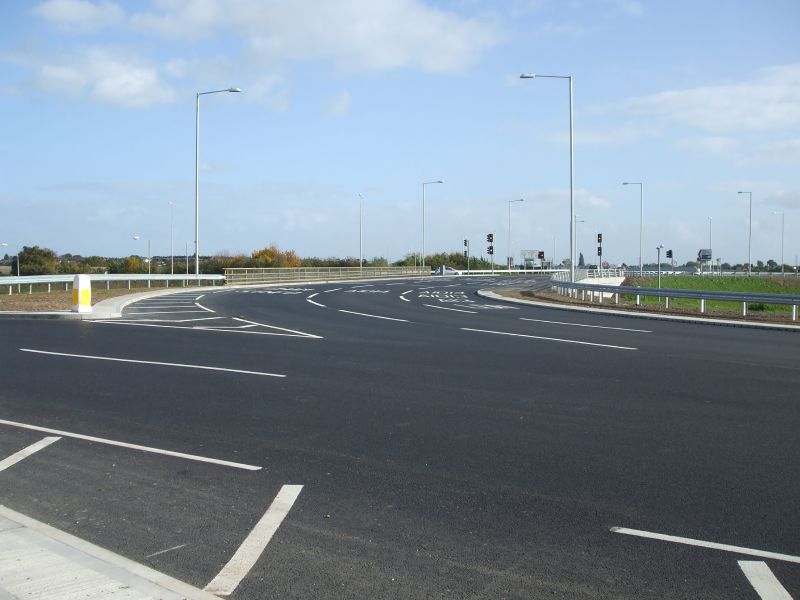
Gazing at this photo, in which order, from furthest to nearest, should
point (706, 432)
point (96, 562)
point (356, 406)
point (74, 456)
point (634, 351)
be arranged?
point (634, 351), point (356, 406), point (706, 432), point (74, 456), point (96, 562)

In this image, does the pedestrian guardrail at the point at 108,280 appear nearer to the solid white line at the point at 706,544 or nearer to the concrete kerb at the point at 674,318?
the concrete kerb at the point at 674,318

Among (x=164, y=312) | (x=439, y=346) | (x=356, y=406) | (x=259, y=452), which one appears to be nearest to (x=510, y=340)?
(x=439, y=346)

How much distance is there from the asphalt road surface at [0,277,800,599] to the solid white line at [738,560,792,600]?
0.02 meters

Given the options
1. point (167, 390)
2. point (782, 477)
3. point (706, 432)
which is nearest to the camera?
point (782, 477)

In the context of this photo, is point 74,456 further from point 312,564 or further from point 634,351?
point 634,351

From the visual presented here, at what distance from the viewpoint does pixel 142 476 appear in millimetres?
6527

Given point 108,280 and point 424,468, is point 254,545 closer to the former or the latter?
point 424,468

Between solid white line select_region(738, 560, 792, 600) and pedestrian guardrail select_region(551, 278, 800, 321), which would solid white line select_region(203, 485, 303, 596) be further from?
pedestrian guardrail select_region(551, 278, 800, 321)

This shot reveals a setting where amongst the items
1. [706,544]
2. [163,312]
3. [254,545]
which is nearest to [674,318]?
[163,312]

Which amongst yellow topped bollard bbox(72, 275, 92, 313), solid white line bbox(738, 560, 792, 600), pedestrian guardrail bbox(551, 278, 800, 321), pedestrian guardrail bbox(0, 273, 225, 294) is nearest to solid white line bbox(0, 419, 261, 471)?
solid white line bbox(738, 560, 792, 600)

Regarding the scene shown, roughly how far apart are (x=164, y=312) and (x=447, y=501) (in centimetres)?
2048

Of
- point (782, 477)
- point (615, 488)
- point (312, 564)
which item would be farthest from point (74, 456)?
point (782, 477)

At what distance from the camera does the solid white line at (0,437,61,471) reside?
22.7ft

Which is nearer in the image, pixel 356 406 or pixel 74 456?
pixel 74 456
